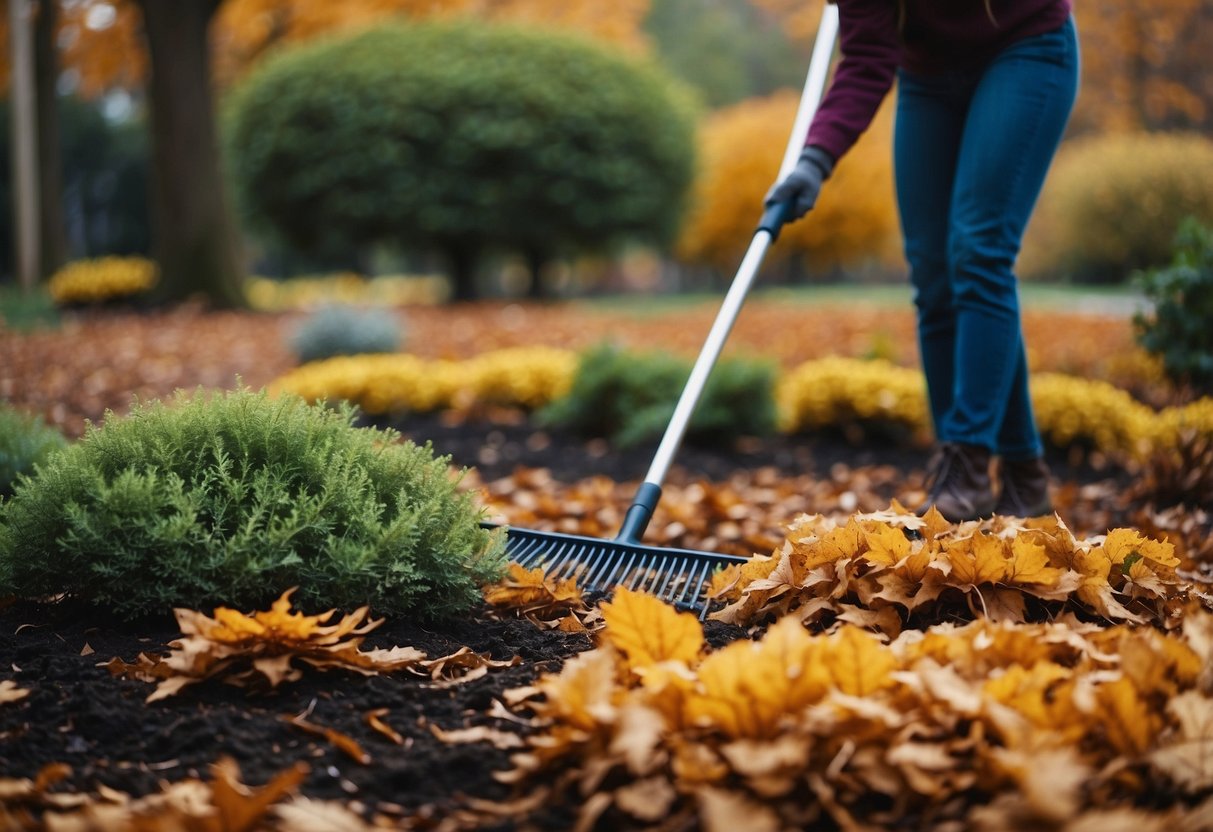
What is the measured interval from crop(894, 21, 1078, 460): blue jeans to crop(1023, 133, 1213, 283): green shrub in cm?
1282

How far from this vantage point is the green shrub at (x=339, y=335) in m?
6.57

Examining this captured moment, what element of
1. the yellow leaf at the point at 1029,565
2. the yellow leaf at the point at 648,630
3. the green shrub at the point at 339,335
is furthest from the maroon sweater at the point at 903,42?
the green shrub at the point at 339,335

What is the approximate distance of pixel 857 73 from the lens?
2658 mm

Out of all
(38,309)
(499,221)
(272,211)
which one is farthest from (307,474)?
(272,211)

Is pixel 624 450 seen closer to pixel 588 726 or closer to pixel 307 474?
pixel 307 474

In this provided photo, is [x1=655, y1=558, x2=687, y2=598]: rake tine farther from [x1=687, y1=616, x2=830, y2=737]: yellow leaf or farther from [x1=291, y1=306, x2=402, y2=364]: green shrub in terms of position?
[x1=291, y1=306, x2=402, y2=364]: green shrub

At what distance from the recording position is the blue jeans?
2533 mm

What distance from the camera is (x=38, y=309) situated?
8.91 m

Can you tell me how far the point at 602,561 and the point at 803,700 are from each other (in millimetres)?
952

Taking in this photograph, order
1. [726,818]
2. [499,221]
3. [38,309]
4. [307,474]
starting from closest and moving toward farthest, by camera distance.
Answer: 1. [726,818]
2. [307,474]
3. [38,309]
4. [499,221]

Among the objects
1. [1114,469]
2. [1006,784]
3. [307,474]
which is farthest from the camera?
[1114,469]

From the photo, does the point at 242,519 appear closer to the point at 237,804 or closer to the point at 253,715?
the point at 253,715

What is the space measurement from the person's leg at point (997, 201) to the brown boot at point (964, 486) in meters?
0.03

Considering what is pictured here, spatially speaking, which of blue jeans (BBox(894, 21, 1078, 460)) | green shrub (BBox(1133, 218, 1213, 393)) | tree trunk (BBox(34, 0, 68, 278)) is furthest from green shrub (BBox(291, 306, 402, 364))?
tree trunk (BBox(34, 0, 68, 278))
